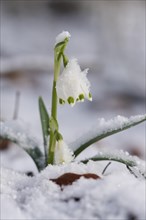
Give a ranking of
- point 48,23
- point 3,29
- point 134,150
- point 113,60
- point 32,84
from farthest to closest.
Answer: point 48,23 → point 3,29 → point 113,60 → point 32,84 → point 134,150

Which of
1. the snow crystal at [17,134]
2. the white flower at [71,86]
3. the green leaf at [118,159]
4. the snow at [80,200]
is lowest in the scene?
the snow at [80,200]

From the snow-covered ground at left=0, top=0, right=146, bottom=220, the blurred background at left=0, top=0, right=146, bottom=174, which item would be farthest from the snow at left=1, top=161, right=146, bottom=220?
the blurred background at left=0, top=0, right=146, bottom=174

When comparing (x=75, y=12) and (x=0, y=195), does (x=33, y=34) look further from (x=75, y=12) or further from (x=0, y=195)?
(x=0, y=195)

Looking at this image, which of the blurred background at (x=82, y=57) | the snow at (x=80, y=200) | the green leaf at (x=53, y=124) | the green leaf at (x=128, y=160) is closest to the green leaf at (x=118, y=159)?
the green leaf at (x=128, y=160)

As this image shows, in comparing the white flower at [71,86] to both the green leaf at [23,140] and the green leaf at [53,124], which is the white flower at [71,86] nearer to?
the green leaf at [53,124]

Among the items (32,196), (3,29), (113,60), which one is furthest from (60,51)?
(3,29)
